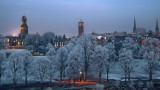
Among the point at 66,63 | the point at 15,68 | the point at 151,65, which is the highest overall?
the point at 66,63

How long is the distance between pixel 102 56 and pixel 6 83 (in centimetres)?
1875

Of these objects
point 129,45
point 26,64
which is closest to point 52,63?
point 26,64

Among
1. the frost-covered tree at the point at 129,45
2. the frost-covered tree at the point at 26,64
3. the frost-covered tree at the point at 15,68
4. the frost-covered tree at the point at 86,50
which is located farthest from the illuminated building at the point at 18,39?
the frost-covered tree at the point at 15,68

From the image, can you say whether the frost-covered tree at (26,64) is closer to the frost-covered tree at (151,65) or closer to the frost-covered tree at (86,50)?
the frost-covered tree at (86,50)

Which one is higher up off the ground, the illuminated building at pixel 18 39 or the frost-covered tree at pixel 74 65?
the illuminated building at pixel 18 39

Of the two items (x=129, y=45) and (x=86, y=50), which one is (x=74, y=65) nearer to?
(x=86, y=50)

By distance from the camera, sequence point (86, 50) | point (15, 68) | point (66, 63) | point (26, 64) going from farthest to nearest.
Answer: point (86, 50), point (66, 63), point (26, 64), point (15, 68)

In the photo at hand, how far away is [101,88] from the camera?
27.6 meters

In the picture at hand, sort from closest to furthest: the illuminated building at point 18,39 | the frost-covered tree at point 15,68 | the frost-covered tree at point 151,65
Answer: the frost-covered tree at point 15,68 < the frost-covered tree at point 151,65 < the illuminated building at point 18,39

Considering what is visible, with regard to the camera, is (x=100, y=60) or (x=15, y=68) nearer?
(x=15, y=68)

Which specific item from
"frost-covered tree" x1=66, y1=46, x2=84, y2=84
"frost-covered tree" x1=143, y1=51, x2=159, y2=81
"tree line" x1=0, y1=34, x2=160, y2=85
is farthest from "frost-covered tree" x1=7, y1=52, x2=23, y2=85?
"frost-covered tree" x1=143, y1=51, x2=159, y2=81

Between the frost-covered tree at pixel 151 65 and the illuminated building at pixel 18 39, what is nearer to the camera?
the frost-covered tree at pixel 151 65

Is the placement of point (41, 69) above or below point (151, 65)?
below

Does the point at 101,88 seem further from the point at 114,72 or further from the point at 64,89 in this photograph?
the point at 114,72
